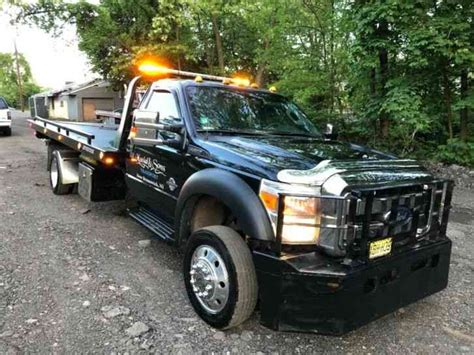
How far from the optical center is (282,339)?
3.22m

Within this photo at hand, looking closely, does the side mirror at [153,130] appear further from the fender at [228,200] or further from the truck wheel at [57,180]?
the truck wheel at [57,180]

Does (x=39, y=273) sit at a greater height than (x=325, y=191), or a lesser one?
lesser

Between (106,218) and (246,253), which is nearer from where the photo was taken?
(246,253)

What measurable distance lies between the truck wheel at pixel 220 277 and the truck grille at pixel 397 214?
2.41 ft

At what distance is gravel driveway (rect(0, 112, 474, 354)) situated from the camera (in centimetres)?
311

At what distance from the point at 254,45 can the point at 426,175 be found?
1692cm

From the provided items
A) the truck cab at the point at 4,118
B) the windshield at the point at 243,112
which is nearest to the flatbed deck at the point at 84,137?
the windshield at the point at 243,112

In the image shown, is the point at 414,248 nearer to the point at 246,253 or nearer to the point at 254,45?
the point at 246,253

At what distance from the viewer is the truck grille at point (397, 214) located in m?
2.80

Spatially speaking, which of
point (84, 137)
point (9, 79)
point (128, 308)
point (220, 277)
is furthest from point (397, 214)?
point (9, 79)

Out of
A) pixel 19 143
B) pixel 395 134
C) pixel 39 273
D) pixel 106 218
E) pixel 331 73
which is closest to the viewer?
pixel 39 273

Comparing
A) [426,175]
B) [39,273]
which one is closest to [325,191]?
[426,175]

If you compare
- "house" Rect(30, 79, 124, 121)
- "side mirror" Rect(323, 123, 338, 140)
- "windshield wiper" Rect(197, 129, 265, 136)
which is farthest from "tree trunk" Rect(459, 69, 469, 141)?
"house" Rect(30, 79, 124, 121)

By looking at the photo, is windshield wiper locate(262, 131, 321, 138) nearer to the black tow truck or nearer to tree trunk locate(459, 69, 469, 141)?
the black tow truck
